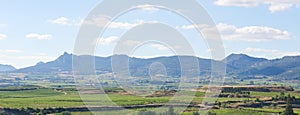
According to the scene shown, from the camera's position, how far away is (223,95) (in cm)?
9094

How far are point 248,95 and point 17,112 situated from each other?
146 feet

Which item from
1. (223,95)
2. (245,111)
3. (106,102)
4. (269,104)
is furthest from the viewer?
(223,95)

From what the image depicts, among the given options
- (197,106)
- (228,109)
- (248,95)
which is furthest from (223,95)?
(197,106)

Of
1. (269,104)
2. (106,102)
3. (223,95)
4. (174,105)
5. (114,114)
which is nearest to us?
(174,105)

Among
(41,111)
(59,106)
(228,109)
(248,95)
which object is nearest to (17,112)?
(41,111)

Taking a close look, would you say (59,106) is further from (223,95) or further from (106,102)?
(223,95)

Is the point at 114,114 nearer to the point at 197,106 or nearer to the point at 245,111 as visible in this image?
the point at 197,106

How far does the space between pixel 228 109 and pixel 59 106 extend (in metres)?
23.7

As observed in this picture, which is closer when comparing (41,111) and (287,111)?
(287,111)

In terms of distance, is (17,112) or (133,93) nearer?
(17,112)

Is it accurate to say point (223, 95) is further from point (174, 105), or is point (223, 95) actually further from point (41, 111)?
point (174, 105)

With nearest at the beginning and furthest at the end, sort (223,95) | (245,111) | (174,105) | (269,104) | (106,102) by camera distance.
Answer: (174,105) → (106,102) → (245,111) → (269,104) → (223,95)

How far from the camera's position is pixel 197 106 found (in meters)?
64.1

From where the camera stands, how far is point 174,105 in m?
48.5
